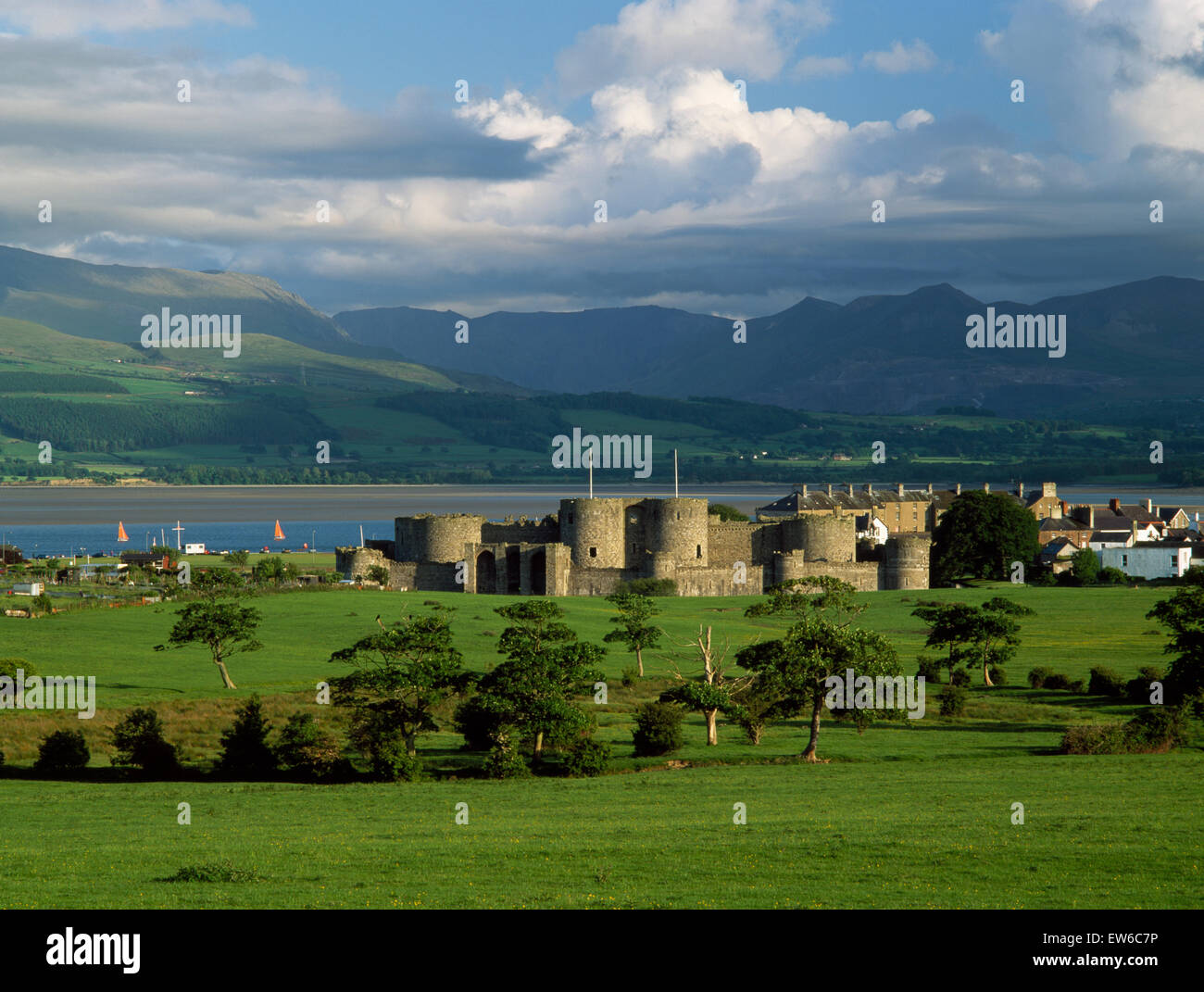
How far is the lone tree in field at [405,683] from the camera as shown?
3862 centimetres

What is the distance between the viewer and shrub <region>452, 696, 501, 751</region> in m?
39.1

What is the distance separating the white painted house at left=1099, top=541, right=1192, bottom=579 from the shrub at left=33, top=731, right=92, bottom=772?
7939cm

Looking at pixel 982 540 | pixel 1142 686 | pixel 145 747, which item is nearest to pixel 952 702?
pixel 1142 686

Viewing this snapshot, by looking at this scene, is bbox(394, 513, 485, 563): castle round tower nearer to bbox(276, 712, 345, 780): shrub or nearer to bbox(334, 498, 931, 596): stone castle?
bbox(334, 498, 931, 596): stone castle

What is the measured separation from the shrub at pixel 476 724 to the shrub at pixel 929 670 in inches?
747

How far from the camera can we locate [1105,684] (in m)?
49.7

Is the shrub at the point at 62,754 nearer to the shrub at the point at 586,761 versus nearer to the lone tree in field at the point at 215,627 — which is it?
the lone tree in field at the point at 215,627

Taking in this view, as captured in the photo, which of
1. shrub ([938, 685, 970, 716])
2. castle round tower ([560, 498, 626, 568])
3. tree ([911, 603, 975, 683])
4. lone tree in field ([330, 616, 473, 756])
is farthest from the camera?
castle round tower ([560, 498, 626, 568])

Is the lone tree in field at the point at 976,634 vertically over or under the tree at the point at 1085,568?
under

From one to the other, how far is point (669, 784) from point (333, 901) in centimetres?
1560

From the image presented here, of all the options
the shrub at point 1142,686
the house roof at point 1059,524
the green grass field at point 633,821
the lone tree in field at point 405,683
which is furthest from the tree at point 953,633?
the house roof at point 1059,524

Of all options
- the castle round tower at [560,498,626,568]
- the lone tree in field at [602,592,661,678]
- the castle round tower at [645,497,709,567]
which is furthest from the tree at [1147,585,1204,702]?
the castle round tower at [560,498,626,568]

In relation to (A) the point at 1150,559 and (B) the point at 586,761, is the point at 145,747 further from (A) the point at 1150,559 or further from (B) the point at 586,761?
(A) the point at 1150,559
